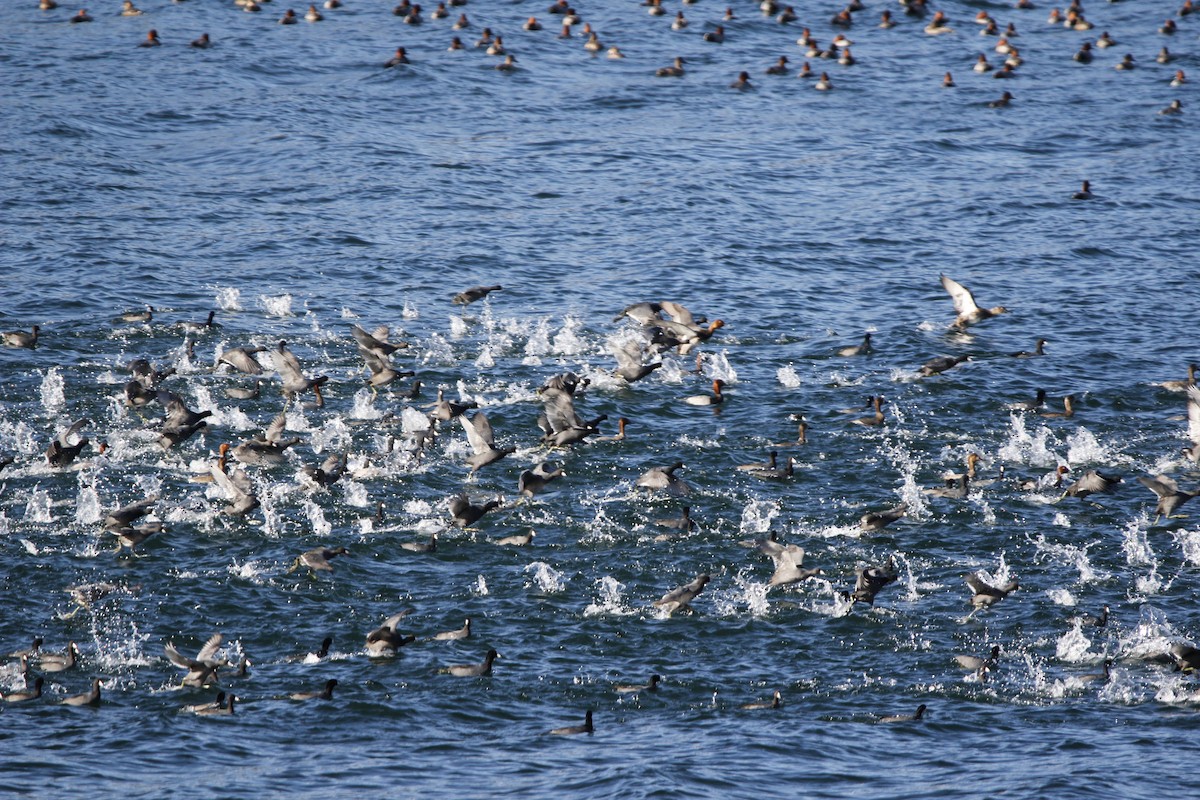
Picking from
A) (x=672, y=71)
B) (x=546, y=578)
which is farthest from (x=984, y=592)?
(x=672, y=71)

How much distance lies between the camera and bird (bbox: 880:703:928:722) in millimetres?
16062

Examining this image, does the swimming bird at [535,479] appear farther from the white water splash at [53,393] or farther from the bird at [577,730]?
the white water splash at [53,393]

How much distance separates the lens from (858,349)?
28000 mm

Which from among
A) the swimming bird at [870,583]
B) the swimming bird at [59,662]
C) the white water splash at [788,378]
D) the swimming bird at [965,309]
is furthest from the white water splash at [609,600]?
the swimming bird at [965,309]

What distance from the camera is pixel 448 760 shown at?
15422mm

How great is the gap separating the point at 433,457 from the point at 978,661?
945 cm

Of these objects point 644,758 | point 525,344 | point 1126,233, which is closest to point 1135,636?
point 644,758

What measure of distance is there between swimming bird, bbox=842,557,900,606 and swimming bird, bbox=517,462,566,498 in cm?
504

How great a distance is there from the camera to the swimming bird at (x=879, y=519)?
2038cm

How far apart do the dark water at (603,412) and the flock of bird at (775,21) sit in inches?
36.0

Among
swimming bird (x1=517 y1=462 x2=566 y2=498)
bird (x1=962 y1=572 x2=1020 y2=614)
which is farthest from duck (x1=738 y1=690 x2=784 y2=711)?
swimming bird (x1=517 y1=462 x2=566 y2=498)

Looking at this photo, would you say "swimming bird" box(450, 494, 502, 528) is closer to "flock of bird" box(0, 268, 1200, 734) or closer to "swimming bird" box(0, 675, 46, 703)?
"flock of bird" box(0, 268, 1200, 734)

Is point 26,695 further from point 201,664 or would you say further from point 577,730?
point 577,730

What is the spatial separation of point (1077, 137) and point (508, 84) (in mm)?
18579
